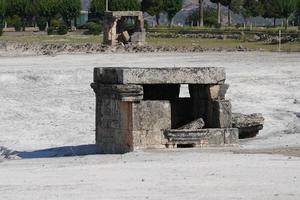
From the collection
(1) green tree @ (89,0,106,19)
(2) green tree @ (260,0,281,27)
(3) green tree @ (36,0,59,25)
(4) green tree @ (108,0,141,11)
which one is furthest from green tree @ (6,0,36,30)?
(2) green tree @ (260,0,281,27)

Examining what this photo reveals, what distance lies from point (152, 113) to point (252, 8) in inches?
3852

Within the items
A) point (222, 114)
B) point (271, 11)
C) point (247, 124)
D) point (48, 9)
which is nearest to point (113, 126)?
point (222, 114)

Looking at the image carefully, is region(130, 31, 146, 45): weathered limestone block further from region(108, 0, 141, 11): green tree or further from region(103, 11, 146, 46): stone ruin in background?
region(108, 0, 141, 11): green tree

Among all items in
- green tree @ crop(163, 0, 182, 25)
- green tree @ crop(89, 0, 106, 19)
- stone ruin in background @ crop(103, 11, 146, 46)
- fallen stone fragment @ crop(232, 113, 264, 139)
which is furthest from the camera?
green tree @ crop(89, 0, 106, 19)

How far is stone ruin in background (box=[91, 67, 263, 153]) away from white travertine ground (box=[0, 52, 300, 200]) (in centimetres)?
73

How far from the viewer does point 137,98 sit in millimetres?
17438

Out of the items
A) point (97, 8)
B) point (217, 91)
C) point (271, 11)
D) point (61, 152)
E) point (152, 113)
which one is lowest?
point (61, 152)

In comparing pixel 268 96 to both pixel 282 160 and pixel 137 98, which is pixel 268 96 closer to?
pixel 137 98

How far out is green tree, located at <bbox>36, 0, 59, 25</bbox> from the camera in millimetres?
105944

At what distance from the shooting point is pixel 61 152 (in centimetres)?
1945

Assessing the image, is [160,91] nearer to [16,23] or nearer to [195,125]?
[195,125]

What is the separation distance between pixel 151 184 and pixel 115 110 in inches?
236

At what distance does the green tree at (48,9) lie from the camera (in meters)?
106

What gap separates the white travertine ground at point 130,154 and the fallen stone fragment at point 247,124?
1.02ft
